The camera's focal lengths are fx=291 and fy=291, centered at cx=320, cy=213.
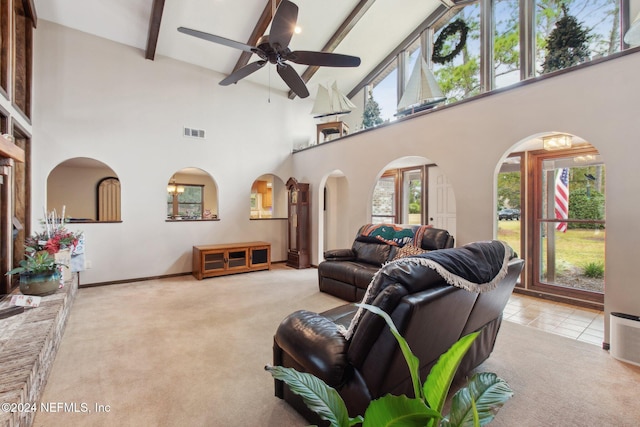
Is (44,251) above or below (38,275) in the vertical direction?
above

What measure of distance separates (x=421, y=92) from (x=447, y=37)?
5.50ft

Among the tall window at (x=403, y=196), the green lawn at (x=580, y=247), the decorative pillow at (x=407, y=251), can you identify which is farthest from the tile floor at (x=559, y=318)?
the tall window at (x=403, y=196)

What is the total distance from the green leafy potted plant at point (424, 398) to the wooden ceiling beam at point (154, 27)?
509 centimetres

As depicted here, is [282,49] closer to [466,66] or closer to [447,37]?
[466,66]

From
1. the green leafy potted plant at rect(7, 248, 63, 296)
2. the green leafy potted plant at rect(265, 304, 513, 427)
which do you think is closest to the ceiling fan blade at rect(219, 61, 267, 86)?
the green leafy potted plant at rect(7, 248, 63, 296)

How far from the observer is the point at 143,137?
5.00 meters

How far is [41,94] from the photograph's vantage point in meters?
4.23

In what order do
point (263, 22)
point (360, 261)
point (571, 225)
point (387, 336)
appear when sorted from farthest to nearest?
1. point (263, 22)
2. point (360, 261)
3. point (571, 225)
4. point (387, 336)

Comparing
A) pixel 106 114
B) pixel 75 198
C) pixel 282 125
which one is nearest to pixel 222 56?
pixel 282 125

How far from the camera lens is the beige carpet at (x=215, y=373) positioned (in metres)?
1.77

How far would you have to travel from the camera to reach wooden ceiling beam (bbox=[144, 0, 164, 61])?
409cm

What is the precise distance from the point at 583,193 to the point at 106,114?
285 inches

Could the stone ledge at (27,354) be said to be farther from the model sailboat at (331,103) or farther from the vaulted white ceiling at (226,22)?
the model sailboat at (331,103)

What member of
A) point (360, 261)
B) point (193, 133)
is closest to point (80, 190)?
point (193, 133)
